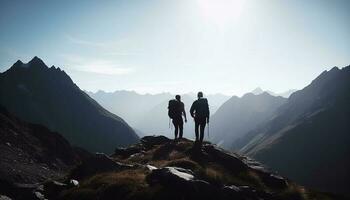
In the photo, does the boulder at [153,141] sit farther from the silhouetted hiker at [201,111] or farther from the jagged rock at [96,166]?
the jagged rock at [96,166]

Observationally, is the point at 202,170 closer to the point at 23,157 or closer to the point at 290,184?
the point at 290,184

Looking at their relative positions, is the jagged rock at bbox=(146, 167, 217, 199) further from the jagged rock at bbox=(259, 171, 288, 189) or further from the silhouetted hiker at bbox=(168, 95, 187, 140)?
the silhouetted hiker at bbox=(168, 95, 187, 140)

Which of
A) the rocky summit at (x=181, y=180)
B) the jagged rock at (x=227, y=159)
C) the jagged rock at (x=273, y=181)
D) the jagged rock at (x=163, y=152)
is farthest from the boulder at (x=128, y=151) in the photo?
the jagged rock at (x=273, y=181)

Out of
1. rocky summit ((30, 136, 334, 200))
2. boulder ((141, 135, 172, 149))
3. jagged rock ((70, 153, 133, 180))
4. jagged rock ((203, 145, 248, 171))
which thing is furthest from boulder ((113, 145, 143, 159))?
jagged rock ((203, 145, 248, 171))

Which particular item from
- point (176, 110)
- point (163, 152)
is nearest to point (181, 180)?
point (163, 152)

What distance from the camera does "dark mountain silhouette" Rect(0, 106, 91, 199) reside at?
30661 mm

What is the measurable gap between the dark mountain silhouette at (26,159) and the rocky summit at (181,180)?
8909mm

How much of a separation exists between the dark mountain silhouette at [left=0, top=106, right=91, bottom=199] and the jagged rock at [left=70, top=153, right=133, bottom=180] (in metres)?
6.46

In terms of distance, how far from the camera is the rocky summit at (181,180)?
50.0 ft

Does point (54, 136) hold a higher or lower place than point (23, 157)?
higher

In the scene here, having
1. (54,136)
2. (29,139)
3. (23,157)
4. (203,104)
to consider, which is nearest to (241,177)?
(203,104)

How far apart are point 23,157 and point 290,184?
132 feet

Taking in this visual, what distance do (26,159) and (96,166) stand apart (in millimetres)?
31495

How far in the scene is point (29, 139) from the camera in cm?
6291
